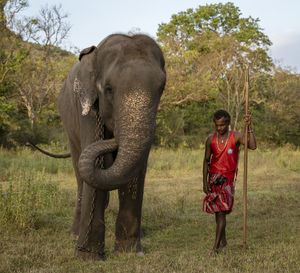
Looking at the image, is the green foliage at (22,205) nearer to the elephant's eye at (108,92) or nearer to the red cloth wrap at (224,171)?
the elephant's eye at (108,92)

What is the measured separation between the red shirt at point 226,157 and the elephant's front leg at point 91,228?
58.1 inches

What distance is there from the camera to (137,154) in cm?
387

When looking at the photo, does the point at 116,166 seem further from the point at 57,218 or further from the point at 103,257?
the point at 57,218

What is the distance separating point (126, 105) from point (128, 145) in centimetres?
39

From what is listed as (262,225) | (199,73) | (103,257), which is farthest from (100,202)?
(199,73)

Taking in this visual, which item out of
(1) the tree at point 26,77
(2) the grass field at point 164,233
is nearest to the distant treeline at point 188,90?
(1) the tree at point 26,77

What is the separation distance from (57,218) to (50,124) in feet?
62.4

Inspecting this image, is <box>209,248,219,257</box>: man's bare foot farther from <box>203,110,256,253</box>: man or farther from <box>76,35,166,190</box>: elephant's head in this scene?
<box>76,35,166,190</box>: elephant's head

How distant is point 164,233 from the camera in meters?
6.00

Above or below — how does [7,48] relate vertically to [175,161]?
above

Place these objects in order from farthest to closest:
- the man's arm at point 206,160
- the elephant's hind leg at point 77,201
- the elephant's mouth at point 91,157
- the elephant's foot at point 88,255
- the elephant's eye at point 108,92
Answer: the elephant's hind leg at point 77,201 → the man's arm at point 206,160 → the elephant's foot at point 88,255 → the elephant's eye at point 108,92 → the elephant's mouth at point 91,157

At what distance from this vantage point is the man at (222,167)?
4832 millimetres

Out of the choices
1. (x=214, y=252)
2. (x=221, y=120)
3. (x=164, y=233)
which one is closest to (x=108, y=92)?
(x=221, y=120)

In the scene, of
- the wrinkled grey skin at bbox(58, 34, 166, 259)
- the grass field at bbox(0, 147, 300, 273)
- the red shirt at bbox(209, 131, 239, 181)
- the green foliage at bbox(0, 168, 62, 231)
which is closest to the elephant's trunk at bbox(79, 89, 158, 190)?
the wrinkled grey skin at bbox(58, 34, 166, 259)
